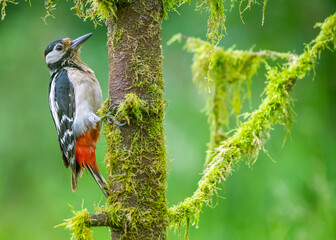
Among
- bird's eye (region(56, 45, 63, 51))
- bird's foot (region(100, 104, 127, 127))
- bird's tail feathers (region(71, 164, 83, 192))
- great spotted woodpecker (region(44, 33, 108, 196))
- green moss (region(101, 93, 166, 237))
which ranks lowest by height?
green moss (region(101, 93, 166, 237))

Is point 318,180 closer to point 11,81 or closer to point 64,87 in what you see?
point 64,87

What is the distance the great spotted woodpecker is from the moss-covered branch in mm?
830

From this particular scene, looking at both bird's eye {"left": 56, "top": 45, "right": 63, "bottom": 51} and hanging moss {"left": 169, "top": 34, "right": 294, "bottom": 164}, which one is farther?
bird's eye {"left": 56, "top": 45, "right": 63, "bottom": 51}

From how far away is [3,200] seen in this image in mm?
5750

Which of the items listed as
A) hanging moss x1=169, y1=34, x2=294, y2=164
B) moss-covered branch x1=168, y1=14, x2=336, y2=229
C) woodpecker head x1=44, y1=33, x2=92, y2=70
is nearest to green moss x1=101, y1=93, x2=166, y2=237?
moss-covered branch x1=168, y1=14, x2=336, y2=229

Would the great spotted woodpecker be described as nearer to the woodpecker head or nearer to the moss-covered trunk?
the woodpecker head

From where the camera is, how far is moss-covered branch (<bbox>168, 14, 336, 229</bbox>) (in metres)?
2.03

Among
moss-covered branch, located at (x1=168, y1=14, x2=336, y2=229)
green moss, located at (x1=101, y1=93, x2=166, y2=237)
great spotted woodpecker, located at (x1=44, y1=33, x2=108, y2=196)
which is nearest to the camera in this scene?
green moss, located at (x1=101, y1=93, x2=166, y2=237)

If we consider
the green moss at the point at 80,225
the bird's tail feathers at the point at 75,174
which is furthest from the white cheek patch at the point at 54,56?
the green moss at the point at 80,225

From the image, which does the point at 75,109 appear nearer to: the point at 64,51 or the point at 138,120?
the point at 64,51

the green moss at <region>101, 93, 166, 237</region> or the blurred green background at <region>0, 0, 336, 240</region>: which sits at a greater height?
the blurred green background at <region>0, 0, 336, 240</region>

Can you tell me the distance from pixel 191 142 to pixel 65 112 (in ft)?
6.58

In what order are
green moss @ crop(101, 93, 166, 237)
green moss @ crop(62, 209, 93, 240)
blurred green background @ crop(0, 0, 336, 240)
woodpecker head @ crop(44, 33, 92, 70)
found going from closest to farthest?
green moss @ crop(62, 209, 93, 240), green moss @ crop(101, 93, 166, 237), woodpecker head @ crop(44, 33, 92, 70), blurred green background @ crop(0, 0, 336, 240)

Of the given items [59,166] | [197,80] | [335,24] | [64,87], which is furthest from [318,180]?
[59,166]
